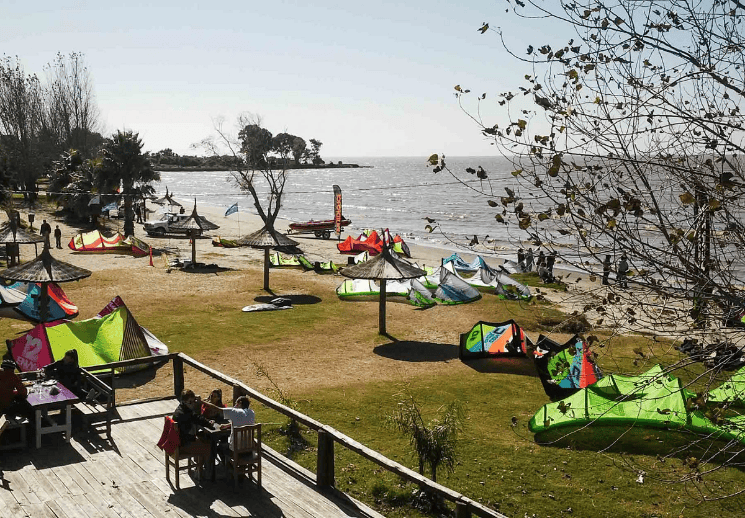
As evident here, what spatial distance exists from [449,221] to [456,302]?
58626mm

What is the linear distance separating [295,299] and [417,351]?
836 centimetres

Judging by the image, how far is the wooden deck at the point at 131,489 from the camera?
863 centimetres

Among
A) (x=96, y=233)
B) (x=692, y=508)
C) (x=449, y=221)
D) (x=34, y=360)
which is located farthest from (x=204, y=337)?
(x=449, y=221)

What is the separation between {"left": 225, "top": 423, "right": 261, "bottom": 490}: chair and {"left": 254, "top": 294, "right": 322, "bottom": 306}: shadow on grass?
1762cm

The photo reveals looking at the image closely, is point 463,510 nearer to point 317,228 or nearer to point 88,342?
point 88,342

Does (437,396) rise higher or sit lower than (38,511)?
lower

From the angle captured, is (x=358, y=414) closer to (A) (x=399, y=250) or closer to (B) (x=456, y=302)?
(B) (x=456, y=302)

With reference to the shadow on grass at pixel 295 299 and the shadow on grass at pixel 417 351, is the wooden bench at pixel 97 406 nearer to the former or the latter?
the shadow on grass at pixel 417 351

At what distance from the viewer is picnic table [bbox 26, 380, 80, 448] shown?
10250 mm

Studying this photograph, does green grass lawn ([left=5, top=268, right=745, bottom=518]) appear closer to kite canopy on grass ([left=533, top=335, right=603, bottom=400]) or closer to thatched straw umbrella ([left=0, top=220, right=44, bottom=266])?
kite canopy on grass ([left=533, top=335, right=603, bottom=400])

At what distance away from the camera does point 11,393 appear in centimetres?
1011

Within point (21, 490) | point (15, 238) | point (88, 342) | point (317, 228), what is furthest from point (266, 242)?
point (317, 228)

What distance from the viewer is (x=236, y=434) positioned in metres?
9.15

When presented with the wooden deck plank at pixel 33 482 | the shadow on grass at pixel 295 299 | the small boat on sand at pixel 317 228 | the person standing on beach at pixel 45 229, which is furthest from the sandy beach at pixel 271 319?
the small boat on sand at pixel 317 228
